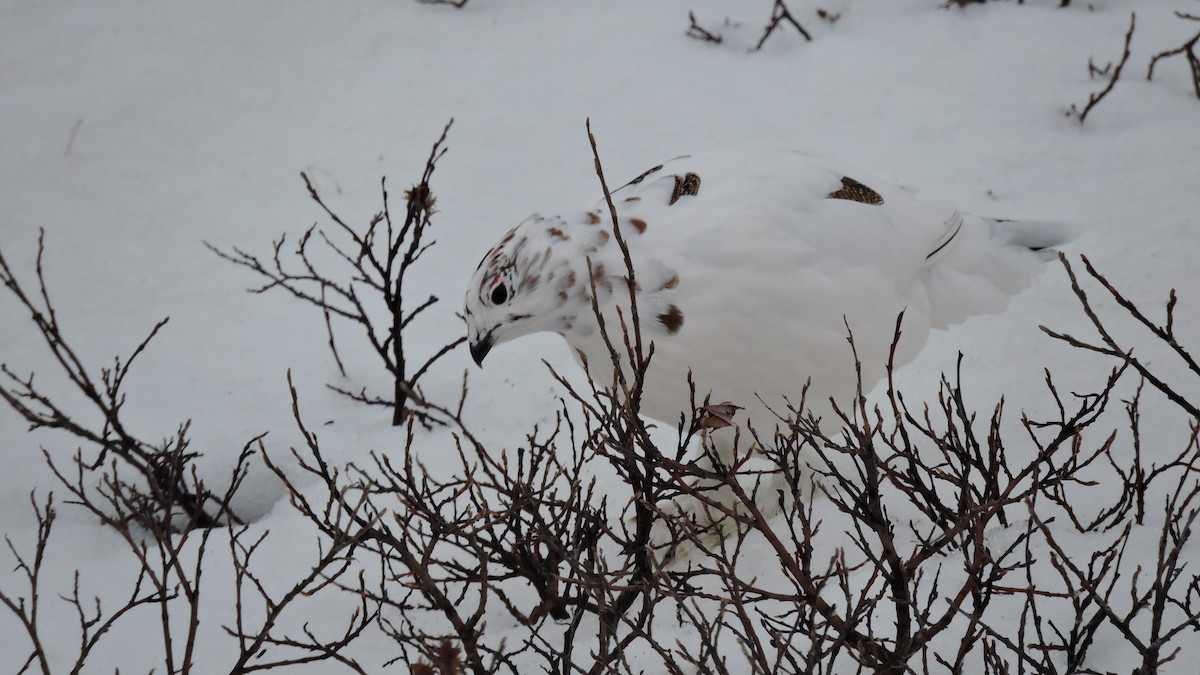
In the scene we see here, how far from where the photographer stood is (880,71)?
423 centimetres

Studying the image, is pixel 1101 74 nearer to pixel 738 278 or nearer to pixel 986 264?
pixel 986 264

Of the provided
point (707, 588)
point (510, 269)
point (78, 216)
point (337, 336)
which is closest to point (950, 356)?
point (707, 588)

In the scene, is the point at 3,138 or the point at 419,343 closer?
the point at 419,343

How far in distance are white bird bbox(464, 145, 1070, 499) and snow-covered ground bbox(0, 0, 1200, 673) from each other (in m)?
0.61

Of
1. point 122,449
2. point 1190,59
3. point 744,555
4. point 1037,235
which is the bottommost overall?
point 744,555

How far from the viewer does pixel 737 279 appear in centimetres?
210

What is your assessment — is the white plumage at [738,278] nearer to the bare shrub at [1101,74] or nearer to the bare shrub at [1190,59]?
the bare shrub at [1101,74]

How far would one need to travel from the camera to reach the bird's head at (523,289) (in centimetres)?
220

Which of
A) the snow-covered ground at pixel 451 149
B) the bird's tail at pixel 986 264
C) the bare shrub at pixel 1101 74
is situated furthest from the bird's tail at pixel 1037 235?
the bare shrub at pixel 1101 74

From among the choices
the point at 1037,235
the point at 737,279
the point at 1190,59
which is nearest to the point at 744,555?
the point at 737,279

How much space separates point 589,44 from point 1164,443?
3178 mm

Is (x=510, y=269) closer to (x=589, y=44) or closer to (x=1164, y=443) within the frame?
(x=1164, y=443)

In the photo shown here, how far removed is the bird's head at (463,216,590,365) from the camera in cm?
220

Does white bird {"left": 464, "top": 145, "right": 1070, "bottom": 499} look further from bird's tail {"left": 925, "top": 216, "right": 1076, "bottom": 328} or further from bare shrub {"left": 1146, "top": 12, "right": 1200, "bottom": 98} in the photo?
bare shrub {"left": 1146, "top": 12, "right": 1200, "bottom": 98}
